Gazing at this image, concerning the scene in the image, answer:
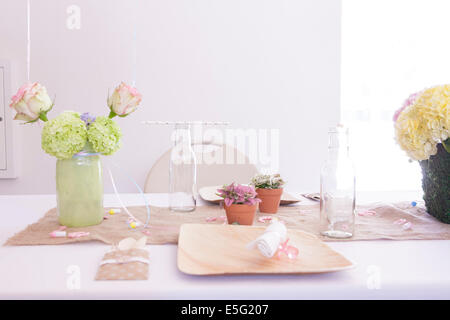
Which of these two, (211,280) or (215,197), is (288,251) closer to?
(211,280)

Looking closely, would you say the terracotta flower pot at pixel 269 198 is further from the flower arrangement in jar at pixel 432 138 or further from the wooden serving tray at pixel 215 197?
the flower arrangement in jar at pixel 432 138

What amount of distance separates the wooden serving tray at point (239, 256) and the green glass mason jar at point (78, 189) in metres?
0.25

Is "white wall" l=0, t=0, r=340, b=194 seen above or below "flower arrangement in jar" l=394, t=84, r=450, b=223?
above

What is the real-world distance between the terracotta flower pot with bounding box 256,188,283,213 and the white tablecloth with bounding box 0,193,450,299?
34 centimetres

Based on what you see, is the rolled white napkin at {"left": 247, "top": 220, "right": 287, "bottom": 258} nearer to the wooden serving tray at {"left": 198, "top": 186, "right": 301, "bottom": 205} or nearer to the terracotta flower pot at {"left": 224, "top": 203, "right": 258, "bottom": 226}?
the terracotta flower pot at {"left": 224, "top": 203, "right": 258, "bottom": 226}

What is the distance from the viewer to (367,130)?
8.36 feet

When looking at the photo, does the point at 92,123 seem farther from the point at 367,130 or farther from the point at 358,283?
the point at 367,130

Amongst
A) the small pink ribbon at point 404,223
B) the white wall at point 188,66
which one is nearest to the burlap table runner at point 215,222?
the small pink ribbon at point 404,223

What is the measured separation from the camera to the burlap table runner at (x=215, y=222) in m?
0.83

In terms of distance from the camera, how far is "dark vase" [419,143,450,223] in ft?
3.18

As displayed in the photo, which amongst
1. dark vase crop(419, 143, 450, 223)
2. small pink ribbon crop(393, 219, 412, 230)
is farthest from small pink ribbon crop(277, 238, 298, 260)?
dark vase crop(419, 143, 450, 223)

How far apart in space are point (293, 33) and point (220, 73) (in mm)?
506
